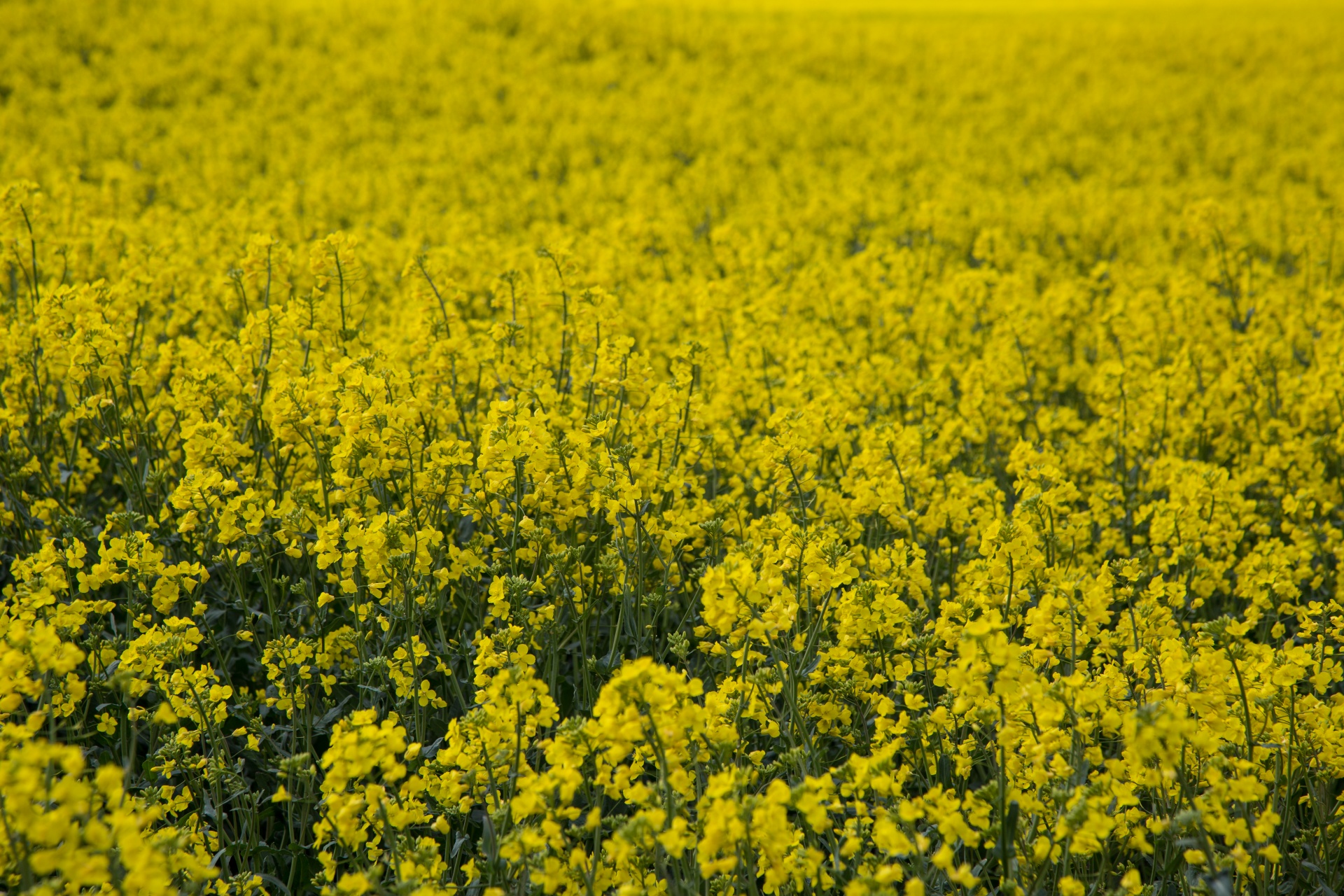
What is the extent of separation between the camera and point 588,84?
18.0m

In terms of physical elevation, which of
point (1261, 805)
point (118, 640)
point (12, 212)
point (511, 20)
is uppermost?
point (511, 20)

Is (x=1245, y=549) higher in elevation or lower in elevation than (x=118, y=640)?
lower

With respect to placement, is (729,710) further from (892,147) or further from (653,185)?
(892,147)

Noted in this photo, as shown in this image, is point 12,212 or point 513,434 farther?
point 12,212

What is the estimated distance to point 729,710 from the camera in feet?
9.89

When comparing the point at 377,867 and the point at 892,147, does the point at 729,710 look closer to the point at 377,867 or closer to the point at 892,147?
the point at 377,867

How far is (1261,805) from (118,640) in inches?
153

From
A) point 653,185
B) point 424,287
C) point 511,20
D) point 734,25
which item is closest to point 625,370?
point 424,287

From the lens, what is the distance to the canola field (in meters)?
2.48

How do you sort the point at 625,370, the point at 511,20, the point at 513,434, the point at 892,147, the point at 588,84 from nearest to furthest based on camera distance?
the point at 513,434 → the point at 625,370 → the point at 892,147 → the point at 588,84 → the point at 511,20

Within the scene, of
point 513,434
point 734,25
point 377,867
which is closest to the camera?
point 377,867

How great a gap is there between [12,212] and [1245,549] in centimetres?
635

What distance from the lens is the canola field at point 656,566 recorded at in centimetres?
248

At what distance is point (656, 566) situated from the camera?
4.31m
